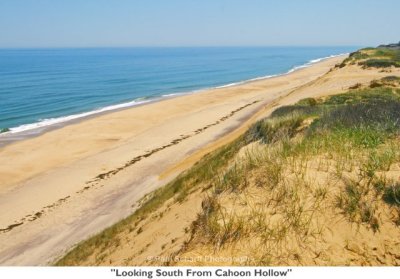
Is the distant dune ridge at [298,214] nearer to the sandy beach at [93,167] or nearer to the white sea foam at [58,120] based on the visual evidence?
the sandy beach at [93,167]

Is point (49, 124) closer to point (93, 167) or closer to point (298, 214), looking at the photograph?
point (93, 167)

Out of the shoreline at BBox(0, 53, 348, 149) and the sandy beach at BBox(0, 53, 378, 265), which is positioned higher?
the sandy beach at BBox(0, 53, 378, 265)

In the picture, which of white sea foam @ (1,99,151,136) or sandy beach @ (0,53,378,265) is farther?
white sea foam @ (1,99,151,136)

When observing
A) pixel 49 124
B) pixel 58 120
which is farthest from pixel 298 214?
pixel 58 120

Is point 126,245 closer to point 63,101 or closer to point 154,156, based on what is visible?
point 154,156

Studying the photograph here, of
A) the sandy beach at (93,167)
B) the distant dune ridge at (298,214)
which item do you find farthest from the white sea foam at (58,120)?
the distant dune ridge at (298,214)

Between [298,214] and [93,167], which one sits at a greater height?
[298,214]

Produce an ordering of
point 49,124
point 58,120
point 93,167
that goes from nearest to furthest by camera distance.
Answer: point 93,167, point 49,124, point 58,120

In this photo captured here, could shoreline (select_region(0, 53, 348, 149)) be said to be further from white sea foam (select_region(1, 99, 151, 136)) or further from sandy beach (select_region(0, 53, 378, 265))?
sandy beach (select_region(0, 53, 378, 265))

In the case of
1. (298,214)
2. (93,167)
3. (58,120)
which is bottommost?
(58,120)

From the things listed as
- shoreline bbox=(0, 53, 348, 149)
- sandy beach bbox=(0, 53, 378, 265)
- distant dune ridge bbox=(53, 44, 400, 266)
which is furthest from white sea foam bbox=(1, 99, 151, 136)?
distant dune ridge bbox=(53, 44, 400, 266)
